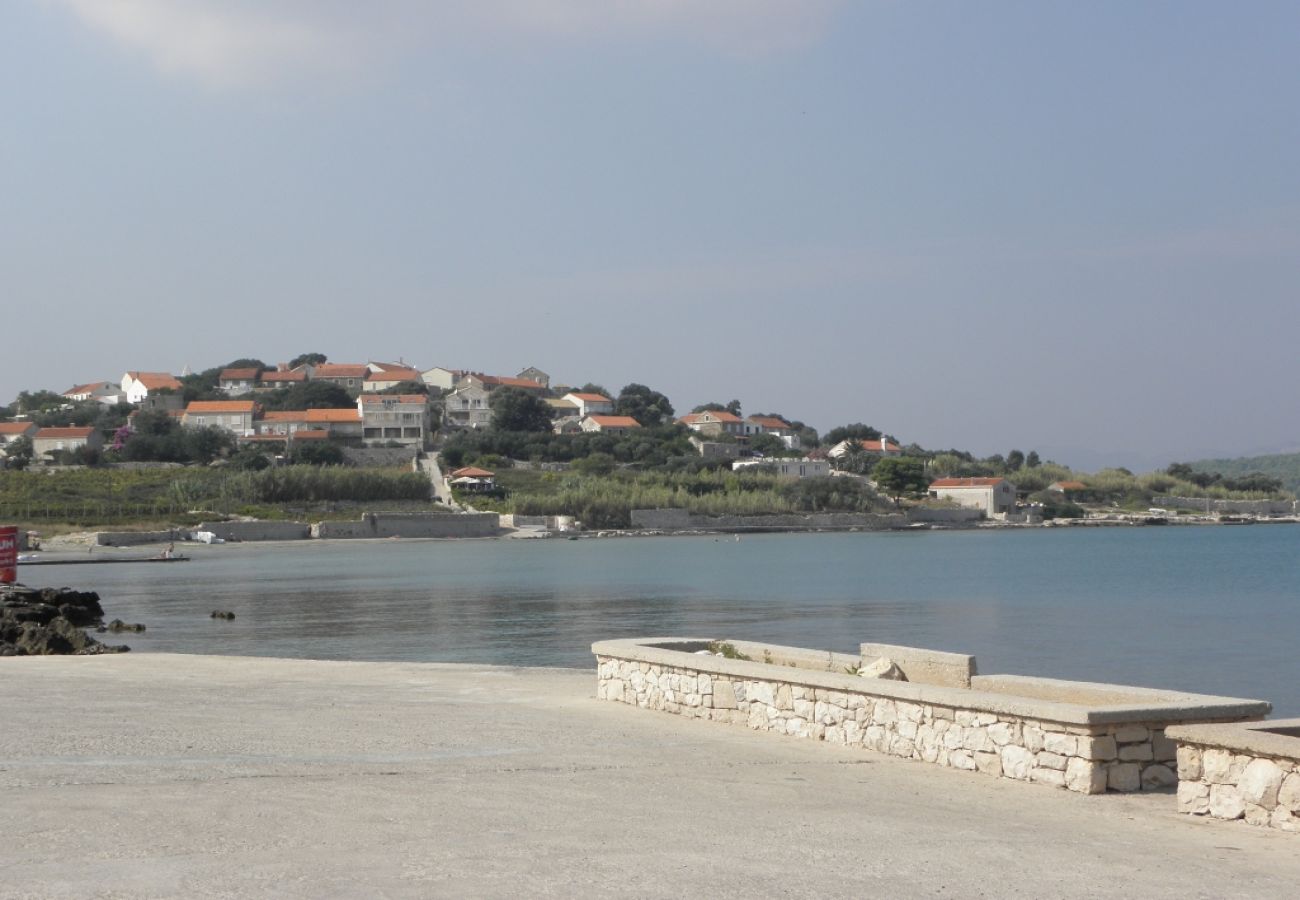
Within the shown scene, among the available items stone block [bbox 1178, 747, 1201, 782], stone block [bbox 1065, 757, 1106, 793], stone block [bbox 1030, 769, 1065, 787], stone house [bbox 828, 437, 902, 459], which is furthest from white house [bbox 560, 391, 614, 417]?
stone block [bbox 1178, 747, 1201, 782]

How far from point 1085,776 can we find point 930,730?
1.46 m

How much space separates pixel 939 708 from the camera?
1022 cm

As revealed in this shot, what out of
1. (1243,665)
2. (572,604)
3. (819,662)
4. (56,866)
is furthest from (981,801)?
(572,604)

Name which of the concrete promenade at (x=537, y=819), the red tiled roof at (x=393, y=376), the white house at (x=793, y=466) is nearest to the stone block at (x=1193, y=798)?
the concrete promenade at (x=537, y=819)

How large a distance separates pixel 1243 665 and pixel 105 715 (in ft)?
69.4

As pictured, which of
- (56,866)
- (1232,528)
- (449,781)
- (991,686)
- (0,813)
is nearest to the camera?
(56,866)

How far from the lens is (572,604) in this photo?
41.4 m

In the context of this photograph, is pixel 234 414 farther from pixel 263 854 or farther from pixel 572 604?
pixel 263 854

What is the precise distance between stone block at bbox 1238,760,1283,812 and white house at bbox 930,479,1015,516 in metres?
137

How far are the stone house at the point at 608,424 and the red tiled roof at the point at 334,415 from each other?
2843 cm

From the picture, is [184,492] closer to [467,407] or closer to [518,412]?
[518,412]

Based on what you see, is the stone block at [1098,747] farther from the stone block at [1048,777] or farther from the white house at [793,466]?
the white house at [793,466]

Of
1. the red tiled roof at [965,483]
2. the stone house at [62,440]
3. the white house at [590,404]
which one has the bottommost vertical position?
the red tiled roof at [965,483]

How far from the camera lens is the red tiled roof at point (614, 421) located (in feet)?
537
